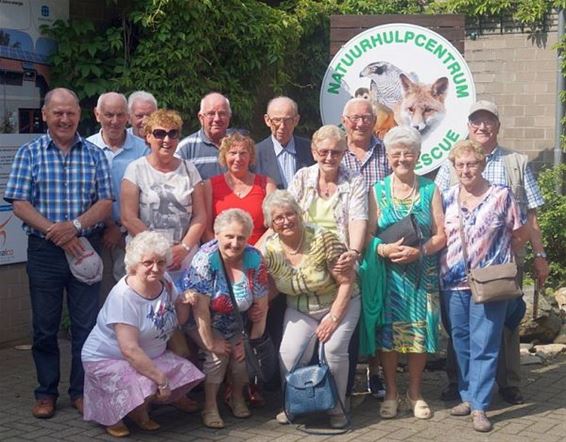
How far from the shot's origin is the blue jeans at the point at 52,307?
6.16 meters

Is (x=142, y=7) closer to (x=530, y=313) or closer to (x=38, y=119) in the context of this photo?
(x=38, y=119)

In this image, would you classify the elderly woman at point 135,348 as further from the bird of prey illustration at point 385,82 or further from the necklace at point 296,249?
the bird of prey illustration at point 385,82

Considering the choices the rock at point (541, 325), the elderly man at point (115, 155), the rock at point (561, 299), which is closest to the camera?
the elderly man at point (115, 155)

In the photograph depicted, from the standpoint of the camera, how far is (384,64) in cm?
807

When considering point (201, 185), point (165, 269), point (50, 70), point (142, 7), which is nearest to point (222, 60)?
point (142, 7)

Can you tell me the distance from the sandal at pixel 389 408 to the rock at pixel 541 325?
221 cm

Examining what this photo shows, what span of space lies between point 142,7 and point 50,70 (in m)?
0.96

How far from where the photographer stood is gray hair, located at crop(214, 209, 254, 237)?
233 inches

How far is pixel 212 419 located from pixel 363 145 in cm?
204

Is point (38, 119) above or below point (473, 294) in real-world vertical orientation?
above

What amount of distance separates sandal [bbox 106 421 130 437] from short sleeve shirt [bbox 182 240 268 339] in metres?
0.79

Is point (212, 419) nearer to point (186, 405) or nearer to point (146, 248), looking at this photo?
point (186, 405)

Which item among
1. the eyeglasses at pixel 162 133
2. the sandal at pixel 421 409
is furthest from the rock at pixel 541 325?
the eyeglasses at pixel 162 133

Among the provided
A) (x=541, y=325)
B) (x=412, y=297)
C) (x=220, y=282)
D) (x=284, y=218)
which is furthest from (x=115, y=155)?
(x=541, y=325)
